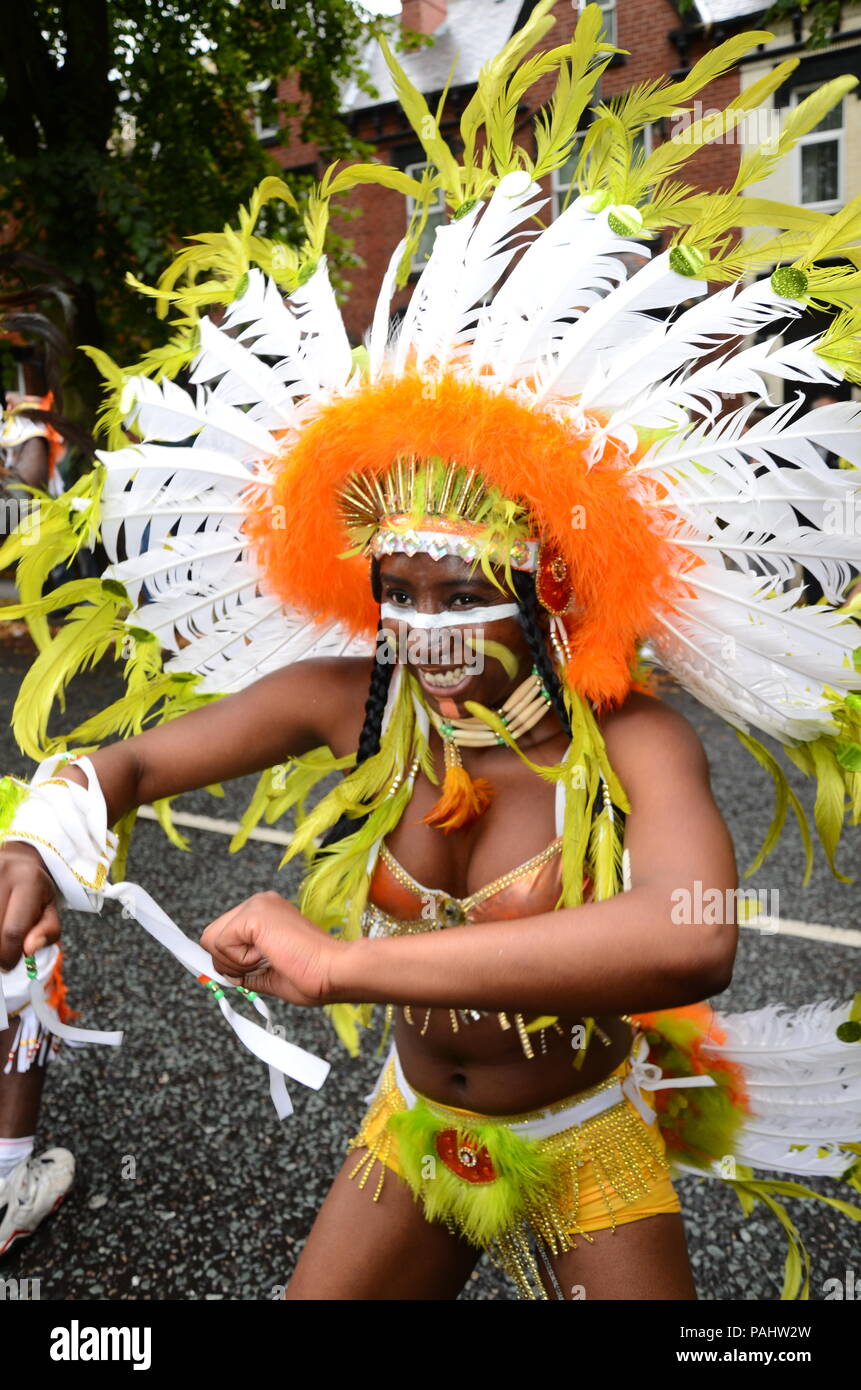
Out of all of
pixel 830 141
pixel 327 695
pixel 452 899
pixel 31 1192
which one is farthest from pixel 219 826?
pixel 830 141

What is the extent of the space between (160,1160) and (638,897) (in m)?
2.26

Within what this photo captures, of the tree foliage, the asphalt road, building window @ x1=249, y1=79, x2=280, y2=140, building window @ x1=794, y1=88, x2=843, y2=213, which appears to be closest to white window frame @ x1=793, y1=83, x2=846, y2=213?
building window @ x1=794, y1=88, x2=843, y2=213

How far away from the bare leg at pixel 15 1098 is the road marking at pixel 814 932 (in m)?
2.73

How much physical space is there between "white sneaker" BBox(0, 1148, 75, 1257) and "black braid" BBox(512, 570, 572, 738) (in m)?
1.94

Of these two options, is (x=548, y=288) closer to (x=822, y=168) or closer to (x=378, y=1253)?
(x=378, y=1253)

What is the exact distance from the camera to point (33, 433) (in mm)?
7887

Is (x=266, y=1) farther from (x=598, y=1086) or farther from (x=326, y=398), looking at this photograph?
(x=598, y=1086)

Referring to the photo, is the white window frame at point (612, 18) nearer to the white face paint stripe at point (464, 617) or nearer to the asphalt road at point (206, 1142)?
the asphalt road at point (206, 1142)

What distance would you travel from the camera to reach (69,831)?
1585 millimetres

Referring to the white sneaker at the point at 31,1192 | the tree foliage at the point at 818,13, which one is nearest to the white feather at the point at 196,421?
the white sneaker at the point at 31,1192

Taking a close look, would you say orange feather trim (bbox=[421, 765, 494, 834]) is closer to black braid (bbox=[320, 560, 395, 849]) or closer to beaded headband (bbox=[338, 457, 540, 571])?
black braid (bbox=[320, 560, 395, 849])

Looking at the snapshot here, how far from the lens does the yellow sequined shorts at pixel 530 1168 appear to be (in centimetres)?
174

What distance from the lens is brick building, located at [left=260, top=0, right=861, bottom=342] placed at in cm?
894
